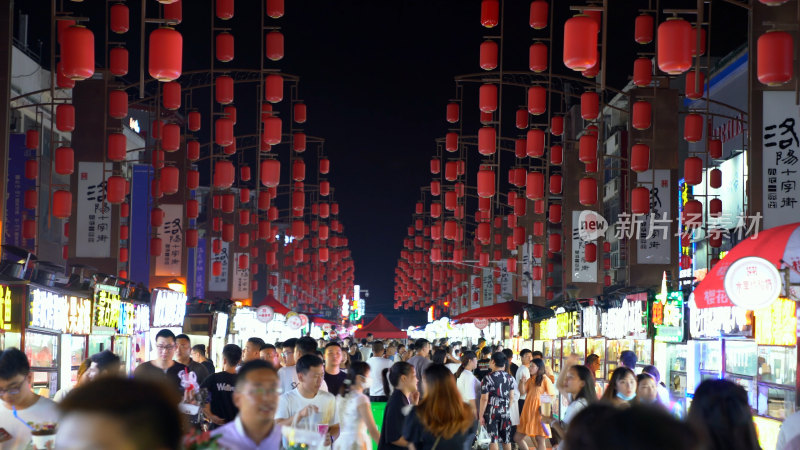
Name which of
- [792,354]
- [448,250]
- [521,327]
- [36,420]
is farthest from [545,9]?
[448,250]

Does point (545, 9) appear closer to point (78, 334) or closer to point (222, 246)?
point (78, 334)

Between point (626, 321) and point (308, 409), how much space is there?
12.5m

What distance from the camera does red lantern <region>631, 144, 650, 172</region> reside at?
57.4 ft

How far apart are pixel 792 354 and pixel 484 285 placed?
3935cm

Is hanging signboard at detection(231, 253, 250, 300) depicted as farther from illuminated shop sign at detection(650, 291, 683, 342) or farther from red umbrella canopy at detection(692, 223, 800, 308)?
red umbrella canopy at detection(692, 223, 800, 308)

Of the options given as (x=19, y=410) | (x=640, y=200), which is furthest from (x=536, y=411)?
(x=19, y=410)

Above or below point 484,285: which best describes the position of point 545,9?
above

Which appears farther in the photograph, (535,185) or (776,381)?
(535,185)

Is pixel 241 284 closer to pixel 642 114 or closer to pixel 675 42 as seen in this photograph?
pixel 642 114

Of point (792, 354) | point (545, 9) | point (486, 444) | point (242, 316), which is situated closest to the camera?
point (792, 354)

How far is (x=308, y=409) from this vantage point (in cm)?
834

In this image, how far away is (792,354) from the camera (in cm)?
1146

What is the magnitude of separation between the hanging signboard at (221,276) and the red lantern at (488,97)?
18821 mm

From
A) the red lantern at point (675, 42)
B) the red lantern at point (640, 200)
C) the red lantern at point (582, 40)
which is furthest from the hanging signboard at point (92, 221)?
the red lantern at point (675, 42)
